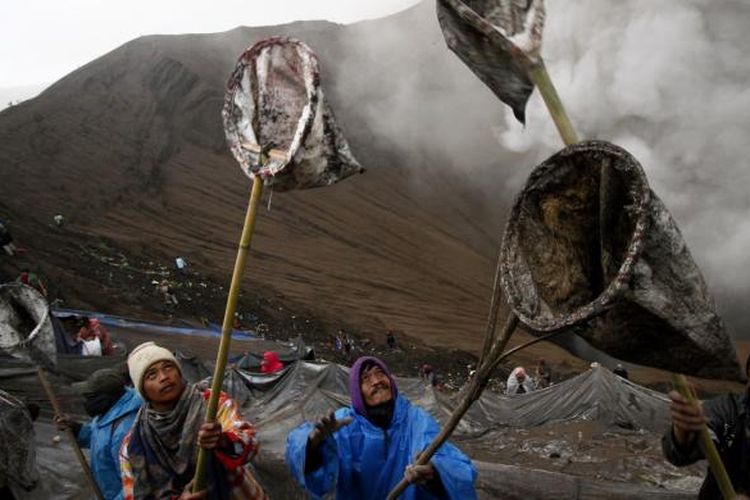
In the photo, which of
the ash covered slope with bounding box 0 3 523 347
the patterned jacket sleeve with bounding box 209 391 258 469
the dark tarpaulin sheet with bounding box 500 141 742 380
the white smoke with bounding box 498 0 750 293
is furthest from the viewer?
the white smoke with bounding box 498 0 750 293

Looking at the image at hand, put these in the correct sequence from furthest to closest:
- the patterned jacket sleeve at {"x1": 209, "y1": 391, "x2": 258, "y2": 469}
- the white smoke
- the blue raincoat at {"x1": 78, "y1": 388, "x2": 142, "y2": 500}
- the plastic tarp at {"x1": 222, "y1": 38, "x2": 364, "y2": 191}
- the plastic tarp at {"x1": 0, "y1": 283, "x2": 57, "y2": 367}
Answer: the white smoke → the plastic tarp at {"x1": 0, "y1": 283, "x2": 57, "y2": 367} → the blue raincoat at {"x1": 78, "y1": 388, "x2": 142, "y2": 500} → the patterned jacket sleeve at {"x1": 209, "y1": 391, "x2": 258, "y2": 469} → the plastic tarp at {"x1": 222, "y1": 38, "x2": 364, "y2": 191}

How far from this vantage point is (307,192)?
95.8ft

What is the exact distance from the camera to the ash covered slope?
21.2 m

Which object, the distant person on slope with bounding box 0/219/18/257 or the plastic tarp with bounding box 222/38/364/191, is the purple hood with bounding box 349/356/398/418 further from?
the distant person on slope with bounding box 0/219/18/257

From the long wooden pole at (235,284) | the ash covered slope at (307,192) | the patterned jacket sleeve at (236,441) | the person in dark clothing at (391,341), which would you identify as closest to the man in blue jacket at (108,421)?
the patterned jacket sleeve at (236,441)

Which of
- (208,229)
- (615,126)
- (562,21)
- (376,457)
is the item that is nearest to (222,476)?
(376,457)

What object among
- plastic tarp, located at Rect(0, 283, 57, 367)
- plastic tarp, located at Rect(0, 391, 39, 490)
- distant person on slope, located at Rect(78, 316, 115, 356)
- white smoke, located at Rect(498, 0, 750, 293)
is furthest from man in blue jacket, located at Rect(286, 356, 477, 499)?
white smoke, located at Rect(498, 0, 750, 293)

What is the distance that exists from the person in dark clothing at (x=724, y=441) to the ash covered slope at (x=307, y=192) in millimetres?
13024

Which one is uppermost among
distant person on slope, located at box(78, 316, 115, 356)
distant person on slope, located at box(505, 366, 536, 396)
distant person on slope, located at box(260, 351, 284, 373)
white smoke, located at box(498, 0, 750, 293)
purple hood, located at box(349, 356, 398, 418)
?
white smoke, located at box(498, 0, 750, 293)

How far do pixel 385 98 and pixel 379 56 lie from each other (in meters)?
4.61

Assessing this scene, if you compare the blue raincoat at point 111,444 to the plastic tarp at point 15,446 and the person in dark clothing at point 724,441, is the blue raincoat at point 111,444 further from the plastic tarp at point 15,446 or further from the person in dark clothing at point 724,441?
the person in dark clothing at point 724,441

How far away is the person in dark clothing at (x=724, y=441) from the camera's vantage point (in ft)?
5.53

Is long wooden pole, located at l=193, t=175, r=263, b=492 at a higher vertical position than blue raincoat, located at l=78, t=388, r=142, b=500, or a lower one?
higher

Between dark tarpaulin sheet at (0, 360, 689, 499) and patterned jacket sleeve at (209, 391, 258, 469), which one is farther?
dark tarpaulin sheet at (0, 360, 689, 499)
